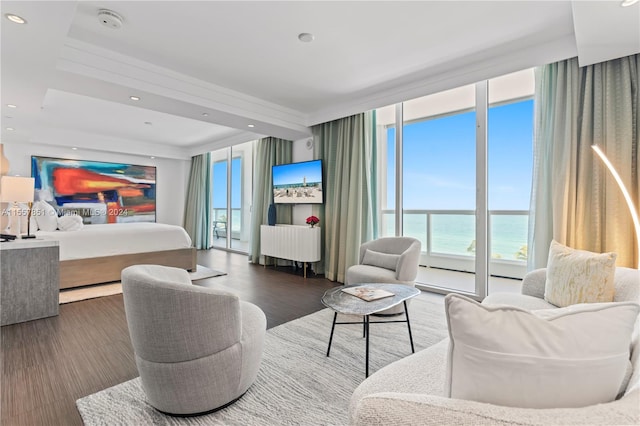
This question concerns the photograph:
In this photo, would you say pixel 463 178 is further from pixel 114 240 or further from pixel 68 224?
pixel 68 224

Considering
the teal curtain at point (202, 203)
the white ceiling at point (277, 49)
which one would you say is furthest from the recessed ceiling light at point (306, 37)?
the teal curtain at point (202, 203)

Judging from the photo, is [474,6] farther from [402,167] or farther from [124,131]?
[124,131]

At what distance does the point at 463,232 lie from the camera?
403cm

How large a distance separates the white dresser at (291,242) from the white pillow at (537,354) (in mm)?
4110

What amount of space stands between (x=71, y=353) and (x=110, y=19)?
2666 millimetres

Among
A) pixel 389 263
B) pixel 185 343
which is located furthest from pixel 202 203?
pixel 185 343

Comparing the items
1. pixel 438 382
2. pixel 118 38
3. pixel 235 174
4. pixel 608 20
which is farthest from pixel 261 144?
pixel 438 382

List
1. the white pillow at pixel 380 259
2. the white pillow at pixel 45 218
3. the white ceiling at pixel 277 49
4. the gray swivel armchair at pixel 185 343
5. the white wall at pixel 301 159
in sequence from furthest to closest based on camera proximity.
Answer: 1. the white wall at pixel 301 159
2. the white pillow at pixel 45 218
3. the white pillow at pixel 380 259
4. the white ceiling at pixel 277 49
5. the gray swivel armchair at pixel 185 343

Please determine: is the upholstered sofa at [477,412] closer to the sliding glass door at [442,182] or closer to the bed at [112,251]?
the sliding glass door at [442,182]

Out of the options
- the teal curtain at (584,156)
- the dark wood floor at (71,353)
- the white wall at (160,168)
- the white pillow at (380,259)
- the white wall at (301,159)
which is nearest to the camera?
the dark wood floor at (71,353)

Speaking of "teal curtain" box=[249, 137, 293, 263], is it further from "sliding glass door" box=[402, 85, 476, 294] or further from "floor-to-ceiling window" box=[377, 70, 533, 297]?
"sliding glass door" box=[402, 85, 476, 294]

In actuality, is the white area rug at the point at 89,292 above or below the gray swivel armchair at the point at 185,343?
below

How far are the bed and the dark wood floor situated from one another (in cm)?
69

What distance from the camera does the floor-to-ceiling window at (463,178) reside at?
353 centimetres
